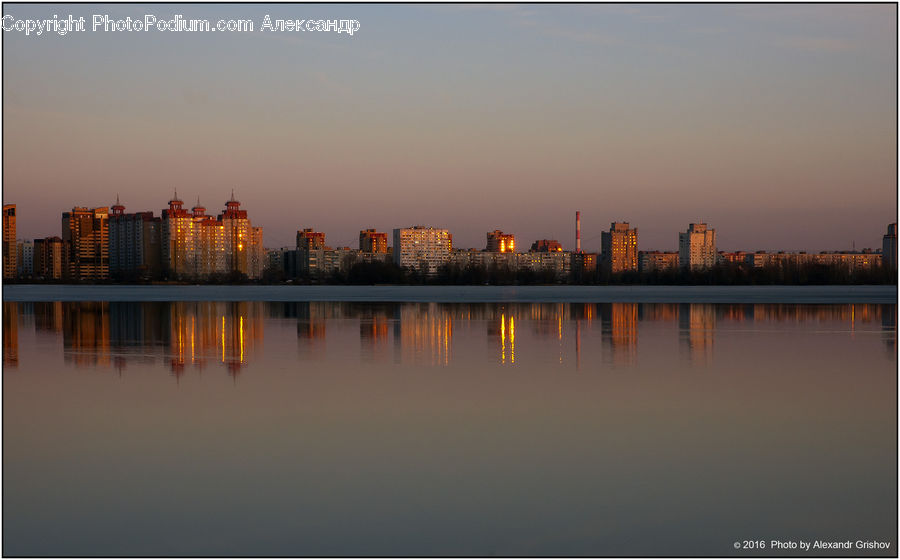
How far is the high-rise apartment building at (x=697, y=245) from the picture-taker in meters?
96.5

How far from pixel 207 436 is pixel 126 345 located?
763cm

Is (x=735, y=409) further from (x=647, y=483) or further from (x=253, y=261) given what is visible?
(x=253, y=261)

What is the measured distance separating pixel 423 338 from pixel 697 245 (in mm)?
87486

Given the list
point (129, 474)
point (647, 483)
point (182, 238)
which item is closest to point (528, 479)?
point (647, 483)

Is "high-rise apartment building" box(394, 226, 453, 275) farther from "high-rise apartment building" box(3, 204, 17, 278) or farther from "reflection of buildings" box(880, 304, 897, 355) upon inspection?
"reflection of buildings" box(880, 304, 897, 355)

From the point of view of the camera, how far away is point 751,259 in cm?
10350

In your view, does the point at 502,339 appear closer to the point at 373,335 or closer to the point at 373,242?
the point at 373,335

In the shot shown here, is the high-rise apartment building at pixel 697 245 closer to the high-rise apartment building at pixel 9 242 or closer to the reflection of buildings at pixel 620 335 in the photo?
the high-rise apartment building at pixel 9 242

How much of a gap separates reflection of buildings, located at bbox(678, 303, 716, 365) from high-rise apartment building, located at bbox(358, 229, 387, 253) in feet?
305

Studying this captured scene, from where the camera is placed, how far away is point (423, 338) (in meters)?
15.3

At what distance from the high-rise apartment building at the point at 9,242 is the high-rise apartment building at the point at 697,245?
66.0 m

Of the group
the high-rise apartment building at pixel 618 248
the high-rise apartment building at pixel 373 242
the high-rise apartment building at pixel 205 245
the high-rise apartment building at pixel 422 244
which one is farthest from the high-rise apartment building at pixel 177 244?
the high-rise apartment building at pixel 618 248

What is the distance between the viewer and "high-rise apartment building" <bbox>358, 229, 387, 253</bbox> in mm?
117500

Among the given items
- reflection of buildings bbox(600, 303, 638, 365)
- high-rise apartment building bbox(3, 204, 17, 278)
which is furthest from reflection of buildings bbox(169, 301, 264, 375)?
high-rise apartment building bbox(3, 204, 17, 278)
